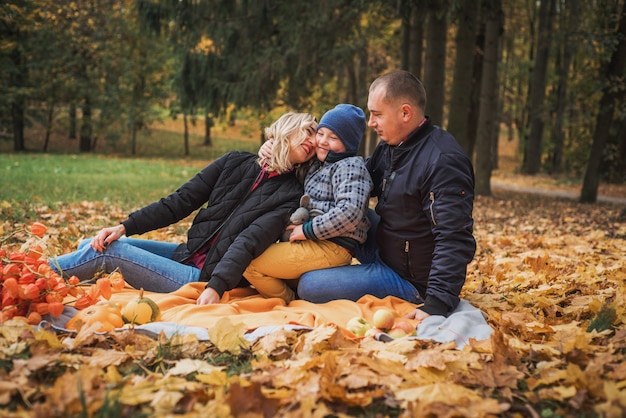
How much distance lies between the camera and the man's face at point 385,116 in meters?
3.35

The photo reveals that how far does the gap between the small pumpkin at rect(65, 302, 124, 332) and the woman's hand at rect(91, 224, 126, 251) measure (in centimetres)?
65

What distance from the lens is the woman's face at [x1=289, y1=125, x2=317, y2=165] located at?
356cm

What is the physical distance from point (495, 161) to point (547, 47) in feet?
30.5

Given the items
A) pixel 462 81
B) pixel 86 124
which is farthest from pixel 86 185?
pixel 86 124

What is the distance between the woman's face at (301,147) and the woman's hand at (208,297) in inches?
38.2

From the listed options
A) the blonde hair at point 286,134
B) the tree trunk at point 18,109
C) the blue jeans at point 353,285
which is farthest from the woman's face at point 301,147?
the tree trunk at point 18,109

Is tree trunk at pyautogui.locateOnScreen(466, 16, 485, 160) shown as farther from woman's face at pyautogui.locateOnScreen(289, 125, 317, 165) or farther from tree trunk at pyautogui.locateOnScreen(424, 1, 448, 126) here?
woman's face at pyautogui.locateOnScreen(289, 125, 317, 165)

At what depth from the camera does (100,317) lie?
2.79m

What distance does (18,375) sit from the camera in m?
2.06

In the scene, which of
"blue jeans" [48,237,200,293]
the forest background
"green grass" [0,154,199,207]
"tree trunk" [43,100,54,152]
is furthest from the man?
"tree trunk" [43,100,54,152]

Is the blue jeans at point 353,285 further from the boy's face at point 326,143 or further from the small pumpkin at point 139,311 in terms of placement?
the small pumpkin at point 139,311

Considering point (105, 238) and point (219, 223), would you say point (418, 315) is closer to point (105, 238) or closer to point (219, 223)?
point (219, 223)

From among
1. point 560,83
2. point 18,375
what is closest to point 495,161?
point 560,83

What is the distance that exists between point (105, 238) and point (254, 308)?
104 cm
